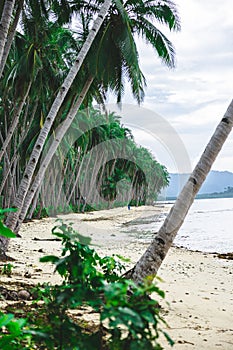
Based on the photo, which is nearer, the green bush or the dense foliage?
the green bush

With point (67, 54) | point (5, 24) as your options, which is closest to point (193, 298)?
point (5, 24)

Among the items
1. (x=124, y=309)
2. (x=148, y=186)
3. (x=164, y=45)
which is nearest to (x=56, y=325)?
(x=124, y=309)

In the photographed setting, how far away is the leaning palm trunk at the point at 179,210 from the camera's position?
16.8ft

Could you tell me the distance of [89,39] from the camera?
1070 cm

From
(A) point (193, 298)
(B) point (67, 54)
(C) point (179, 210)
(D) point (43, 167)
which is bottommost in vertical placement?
(A) point (193, 298)

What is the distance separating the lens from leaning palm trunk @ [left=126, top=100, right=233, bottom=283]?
5.12 m

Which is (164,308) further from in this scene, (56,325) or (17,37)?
(17,37)

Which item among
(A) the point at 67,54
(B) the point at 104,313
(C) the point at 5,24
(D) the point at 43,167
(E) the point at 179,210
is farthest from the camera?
(A) the point at 67,54

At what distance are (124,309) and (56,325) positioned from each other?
506 mm

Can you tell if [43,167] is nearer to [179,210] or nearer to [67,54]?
[179,210]

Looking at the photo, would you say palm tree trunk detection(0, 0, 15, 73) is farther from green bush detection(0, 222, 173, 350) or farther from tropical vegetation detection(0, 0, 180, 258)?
green bush detection(0, 222, 173, 350)

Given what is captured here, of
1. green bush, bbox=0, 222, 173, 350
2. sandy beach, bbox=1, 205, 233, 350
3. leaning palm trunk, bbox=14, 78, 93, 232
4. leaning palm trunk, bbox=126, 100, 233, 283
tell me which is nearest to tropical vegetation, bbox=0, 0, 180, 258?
leaning palm trunk, bbox=14, 78, 93, 232

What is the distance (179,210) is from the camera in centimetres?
514

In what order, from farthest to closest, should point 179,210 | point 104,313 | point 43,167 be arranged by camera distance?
point 43,167 → point 179,210 → point 104,313
